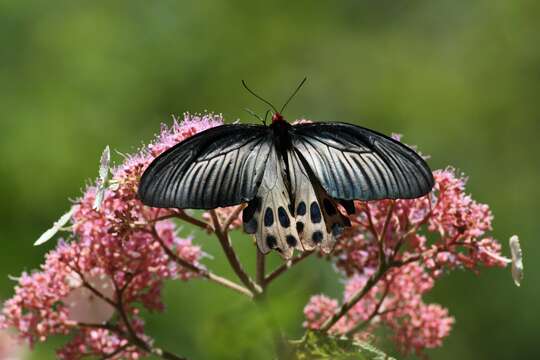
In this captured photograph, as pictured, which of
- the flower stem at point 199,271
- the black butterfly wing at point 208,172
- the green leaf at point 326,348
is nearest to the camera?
the green leaf at point 326,348

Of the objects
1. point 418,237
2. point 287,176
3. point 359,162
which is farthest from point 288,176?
point 418,237

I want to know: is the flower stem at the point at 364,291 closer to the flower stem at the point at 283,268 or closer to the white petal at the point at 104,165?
the flower stem at the point at 283,268

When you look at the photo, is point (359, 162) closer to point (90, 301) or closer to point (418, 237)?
point (418, 237)

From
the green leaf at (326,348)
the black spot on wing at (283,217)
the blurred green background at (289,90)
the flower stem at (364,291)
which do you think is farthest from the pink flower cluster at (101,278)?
the blurred green background at (289,90)

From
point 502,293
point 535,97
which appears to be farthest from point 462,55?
point 502,293

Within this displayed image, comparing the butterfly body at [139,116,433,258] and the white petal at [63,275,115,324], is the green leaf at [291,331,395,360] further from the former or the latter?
the white petal at [63,275,115,324]
